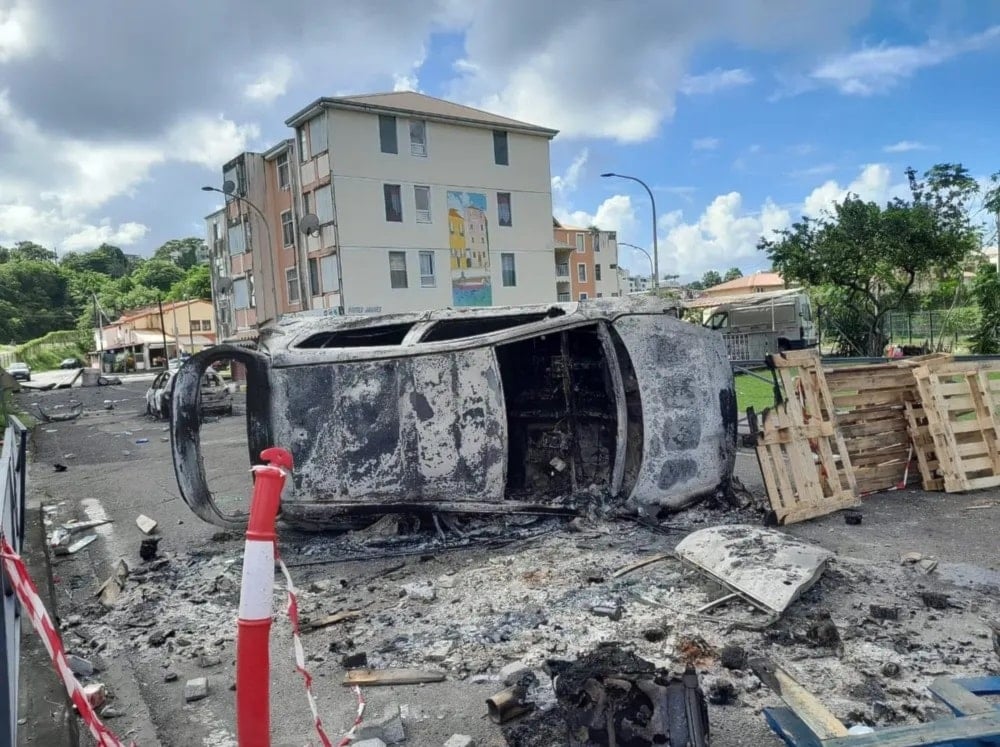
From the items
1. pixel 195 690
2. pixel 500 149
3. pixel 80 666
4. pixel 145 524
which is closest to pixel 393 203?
pixel 500 149

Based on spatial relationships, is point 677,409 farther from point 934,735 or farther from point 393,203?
point 393,203

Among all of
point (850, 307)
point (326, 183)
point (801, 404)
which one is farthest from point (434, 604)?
point (326, 183)

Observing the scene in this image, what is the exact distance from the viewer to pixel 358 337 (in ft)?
22.5

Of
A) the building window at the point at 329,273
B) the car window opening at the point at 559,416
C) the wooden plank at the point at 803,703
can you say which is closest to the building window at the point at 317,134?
the building window at the point at 329,273

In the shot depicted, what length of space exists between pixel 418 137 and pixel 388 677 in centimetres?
2986

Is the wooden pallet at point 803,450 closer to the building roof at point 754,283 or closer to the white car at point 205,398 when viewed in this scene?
the white car at point 205,398

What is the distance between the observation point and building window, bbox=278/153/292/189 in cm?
3237

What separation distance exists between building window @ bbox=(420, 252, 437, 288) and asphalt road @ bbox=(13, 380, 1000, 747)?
76.6 feet

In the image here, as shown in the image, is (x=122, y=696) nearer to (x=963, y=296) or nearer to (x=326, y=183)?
(x=326, y=183)

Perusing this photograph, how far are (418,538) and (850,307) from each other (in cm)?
2350

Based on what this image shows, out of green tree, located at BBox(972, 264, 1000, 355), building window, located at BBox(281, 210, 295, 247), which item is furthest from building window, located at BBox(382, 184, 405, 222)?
green tree, located at BBox(972, 264, 1000, 355)

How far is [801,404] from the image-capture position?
21.5 feet

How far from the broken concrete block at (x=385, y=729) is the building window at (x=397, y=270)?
28.0m

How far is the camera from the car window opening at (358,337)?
6.32 m
